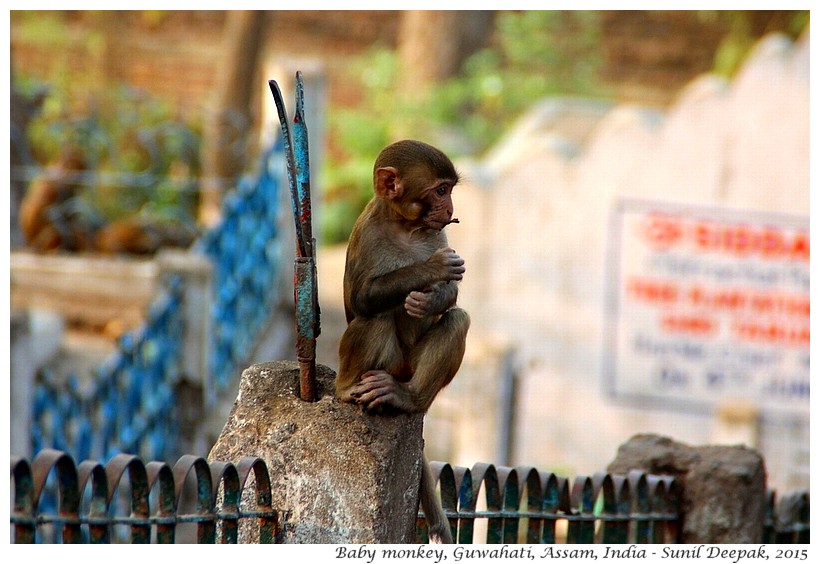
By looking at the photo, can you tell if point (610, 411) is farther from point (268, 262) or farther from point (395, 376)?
point (395, 376)

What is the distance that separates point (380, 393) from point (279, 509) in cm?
39

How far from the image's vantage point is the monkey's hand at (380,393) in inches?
128

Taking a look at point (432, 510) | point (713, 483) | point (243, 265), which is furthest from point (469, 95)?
point (432, 510)

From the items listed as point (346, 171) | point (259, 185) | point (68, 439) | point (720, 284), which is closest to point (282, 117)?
point (68, 439)

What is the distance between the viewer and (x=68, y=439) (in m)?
7.11

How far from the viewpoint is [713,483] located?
471 centimetres

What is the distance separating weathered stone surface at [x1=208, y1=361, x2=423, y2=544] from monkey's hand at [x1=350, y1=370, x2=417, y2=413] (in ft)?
0.09

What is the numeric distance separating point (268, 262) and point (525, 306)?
2774mm

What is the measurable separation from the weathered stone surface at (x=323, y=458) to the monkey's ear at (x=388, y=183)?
601mm

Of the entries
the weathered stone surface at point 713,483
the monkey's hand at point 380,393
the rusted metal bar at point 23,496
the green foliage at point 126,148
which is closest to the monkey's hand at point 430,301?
the monkey's hand at point 380,393

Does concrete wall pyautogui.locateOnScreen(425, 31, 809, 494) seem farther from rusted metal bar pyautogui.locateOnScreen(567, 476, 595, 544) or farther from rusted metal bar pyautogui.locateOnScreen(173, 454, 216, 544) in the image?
rusted metal bar pyautogui.locateOnScreen(173, 454, 216, 544)

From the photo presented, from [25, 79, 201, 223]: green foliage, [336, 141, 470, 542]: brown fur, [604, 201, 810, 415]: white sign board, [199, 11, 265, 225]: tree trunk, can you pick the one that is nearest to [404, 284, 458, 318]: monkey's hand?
[336, 141, 470, 542]: brown fur

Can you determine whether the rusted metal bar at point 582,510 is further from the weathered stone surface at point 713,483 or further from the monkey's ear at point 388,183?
the monkey's ear at point 388,183

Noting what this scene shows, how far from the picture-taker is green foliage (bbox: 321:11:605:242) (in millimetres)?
13297
